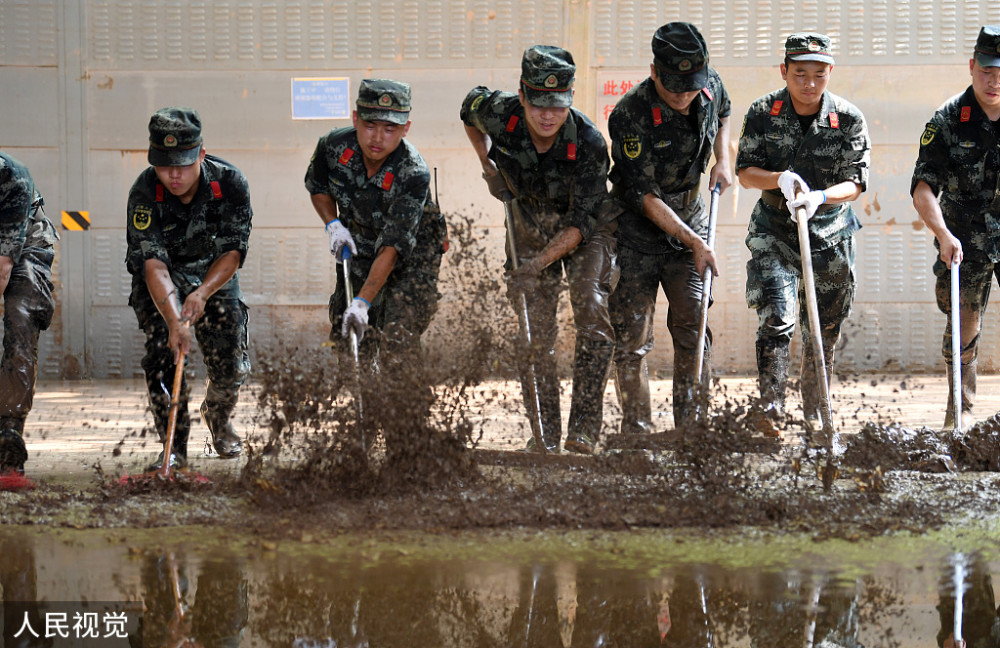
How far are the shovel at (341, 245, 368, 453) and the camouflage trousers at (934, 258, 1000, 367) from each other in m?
3.06

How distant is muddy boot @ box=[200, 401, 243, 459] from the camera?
542 cm

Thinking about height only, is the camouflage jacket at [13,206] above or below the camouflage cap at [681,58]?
below

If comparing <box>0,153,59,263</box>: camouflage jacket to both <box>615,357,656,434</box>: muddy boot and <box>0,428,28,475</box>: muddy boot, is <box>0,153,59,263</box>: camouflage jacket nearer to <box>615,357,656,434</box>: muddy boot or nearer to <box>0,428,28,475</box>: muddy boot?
<box>0,428,28,475</box>: muddy boot

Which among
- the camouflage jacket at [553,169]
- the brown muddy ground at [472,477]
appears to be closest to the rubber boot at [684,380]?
the brown muddy ground at [472,477]

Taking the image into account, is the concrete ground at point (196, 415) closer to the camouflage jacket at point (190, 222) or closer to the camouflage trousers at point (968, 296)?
the camouflage trousers at point (968, 296)

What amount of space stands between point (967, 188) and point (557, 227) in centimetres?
221

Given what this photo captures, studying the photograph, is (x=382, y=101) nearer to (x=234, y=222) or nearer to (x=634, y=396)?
(x=234, y=222)

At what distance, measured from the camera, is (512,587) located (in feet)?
10.8

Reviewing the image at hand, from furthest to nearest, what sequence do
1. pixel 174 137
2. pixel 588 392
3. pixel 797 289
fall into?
pixel 797 289 → pixel 588 392 → pixel 174 137

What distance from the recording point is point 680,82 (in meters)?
5.26

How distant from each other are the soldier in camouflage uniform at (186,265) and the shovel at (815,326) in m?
2.64

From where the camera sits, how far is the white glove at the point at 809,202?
212 inches

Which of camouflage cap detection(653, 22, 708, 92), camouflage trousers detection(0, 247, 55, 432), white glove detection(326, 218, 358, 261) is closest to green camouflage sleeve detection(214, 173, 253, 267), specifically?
white glove detection(326, 218, 358, 261)

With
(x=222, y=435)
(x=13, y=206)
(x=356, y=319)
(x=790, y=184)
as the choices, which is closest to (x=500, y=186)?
(x=356, y=319)
